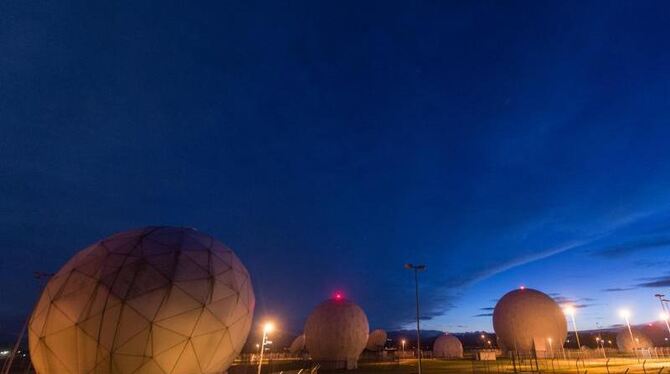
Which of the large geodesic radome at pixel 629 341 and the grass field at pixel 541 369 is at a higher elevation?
the large geodesic radome at pixel 629 341

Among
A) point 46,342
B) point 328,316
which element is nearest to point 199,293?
point 46,342

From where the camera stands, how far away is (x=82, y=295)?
62.4 feet

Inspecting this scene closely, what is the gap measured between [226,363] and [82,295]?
9.23 metres

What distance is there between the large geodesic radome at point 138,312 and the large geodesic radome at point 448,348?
6405 centimetres

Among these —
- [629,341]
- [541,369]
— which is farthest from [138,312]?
[629,341]

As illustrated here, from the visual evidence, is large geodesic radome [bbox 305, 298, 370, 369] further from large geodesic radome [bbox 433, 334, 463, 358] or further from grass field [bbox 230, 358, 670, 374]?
large geodesic radome [bbox 433, 334, 463, 358]

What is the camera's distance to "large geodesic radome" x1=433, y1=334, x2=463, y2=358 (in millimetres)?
Answer: 73625

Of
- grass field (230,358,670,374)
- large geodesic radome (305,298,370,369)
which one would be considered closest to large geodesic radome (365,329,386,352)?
→ large geodesic radome (305,298,370,369)

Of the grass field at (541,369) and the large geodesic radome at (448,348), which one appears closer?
the grass field at (541,369)

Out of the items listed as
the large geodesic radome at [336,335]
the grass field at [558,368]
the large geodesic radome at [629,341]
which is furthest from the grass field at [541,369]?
the large geodesic radome at [629,341]

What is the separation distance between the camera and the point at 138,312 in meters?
18.5

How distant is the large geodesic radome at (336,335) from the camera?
45.8 meters

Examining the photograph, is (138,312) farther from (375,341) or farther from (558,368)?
(375,341)

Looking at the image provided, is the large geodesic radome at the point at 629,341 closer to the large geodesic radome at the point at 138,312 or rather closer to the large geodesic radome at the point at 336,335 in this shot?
the large geodesic radome at the point at 336,335
